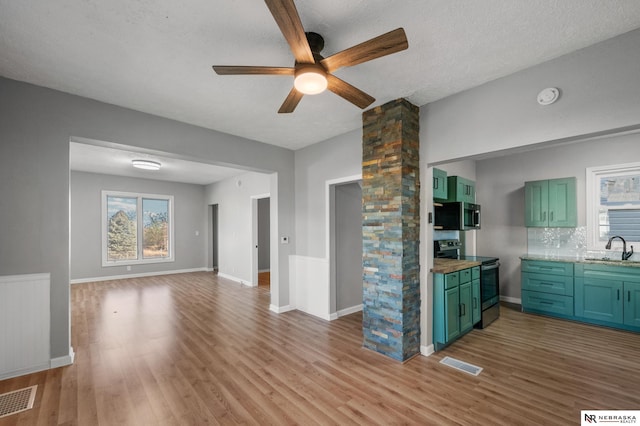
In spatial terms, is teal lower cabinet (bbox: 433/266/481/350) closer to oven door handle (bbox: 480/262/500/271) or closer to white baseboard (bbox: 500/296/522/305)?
oven door handle (bbox: 480/262/500/271)

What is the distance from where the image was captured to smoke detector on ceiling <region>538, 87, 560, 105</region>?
226 cm

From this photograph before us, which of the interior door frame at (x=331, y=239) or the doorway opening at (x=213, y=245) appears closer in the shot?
the interior door frame at (x=331, y=239)

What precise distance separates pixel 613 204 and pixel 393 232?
381cm

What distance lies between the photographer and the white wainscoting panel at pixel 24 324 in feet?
8.43

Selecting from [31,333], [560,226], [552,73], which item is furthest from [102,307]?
[560,226]

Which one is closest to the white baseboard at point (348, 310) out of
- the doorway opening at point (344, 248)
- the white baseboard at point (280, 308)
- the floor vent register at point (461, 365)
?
the doorway opening at point (344, 248)

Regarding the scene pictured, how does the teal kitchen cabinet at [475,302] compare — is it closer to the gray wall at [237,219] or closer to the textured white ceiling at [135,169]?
the gray wall at [237,219]

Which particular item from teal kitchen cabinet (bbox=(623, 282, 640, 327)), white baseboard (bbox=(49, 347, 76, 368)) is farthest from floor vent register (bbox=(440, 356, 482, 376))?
white baseboard (bbox=(49, 347, 76, 368))

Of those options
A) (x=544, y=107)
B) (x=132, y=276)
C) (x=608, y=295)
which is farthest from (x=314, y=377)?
(x=132, y=276)

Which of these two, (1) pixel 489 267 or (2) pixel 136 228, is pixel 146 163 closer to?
(2) pixel 136 228

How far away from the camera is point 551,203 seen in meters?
4.48

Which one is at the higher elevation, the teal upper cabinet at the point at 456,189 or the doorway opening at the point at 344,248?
the teal upper cabinet at the point at 456,189

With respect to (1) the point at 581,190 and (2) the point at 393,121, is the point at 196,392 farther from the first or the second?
(1) the point at 581,190

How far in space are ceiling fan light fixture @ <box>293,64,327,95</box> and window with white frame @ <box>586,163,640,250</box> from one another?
4816mm
